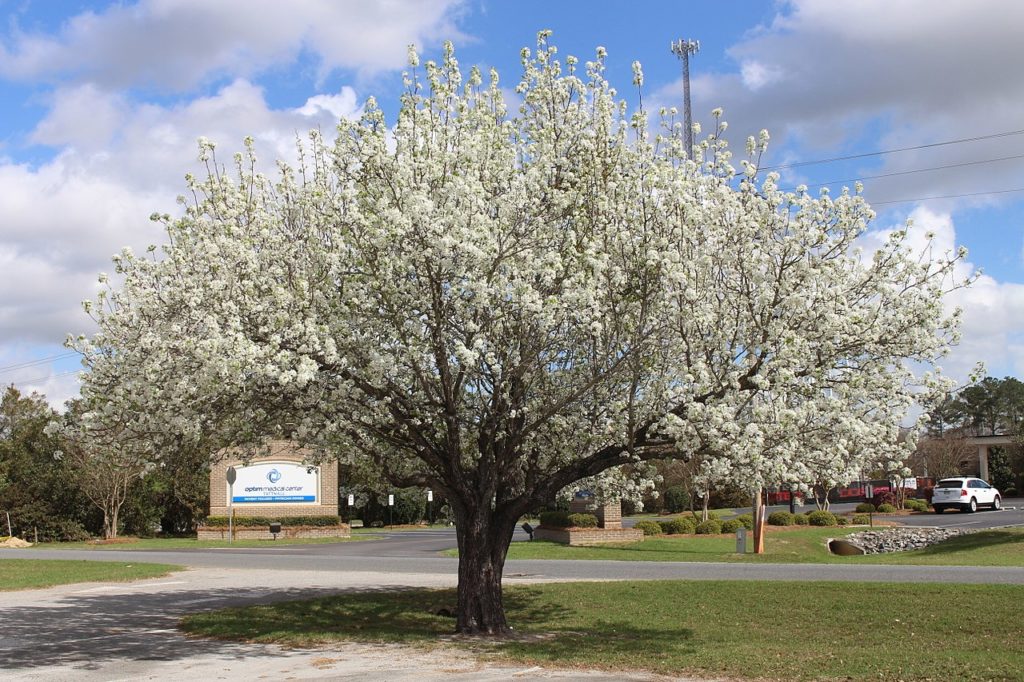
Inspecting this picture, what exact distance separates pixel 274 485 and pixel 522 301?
34.1 metres

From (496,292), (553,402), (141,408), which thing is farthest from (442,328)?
(141,408)

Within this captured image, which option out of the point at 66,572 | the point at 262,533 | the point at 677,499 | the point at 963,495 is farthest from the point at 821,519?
the point at 66,572

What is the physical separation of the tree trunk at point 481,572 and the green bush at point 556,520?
59.9ft

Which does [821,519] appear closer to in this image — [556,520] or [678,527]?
[678,527]

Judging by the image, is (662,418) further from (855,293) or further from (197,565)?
(197,565)

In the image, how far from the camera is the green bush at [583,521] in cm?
3144

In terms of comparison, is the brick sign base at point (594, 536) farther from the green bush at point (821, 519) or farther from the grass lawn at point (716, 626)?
the grass lawn at point (716, 626)

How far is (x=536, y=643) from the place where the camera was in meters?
13.1

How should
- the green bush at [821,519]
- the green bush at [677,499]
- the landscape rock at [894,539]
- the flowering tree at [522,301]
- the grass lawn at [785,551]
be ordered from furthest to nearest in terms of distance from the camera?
the green bush at [677,499] < the green bush at [821,519] < the landscape rock at [894,539] < the grass lawn at [785,551] < the flowering tree at [522,301]

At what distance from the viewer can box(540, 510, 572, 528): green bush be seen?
106 ft

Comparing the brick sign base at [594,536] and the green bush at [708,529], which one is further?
the green bush at [708,529]

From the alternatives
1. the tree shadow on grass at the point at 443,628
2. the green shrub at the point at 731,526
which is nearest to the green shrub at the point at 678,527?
the green shrub at the point at 731,526

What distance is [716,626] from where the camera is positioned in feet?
46.6

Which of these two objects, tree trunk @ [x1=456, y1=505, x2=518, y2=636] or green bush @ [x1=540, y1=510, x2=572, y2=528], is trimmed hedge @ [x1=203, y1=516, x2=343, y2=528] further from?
tree trunk @ [x1=456, y1=505, x2=518, y2=636]
